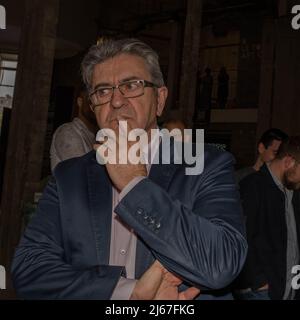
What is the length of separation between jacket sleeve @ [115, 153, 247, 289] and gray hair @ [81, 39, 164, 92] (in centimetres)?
49

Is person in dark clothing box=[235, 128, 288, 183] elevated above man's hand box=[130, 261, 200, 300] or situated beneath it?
elevated above

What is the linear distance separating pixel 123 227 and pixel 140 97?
43 centimetres

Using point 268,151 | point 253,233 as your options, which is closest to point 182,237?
point 253,233

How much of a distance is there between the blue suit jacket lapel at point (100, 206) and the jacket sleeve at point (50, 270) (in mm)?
74

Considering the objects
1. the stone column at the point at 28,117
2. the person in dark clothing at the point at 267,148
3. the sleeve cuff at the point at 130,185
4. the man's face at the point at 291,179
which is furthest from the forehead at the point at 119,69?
the person in dark clothing at the point at 267,148

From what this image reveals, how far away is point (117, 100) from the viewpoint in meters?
1.64

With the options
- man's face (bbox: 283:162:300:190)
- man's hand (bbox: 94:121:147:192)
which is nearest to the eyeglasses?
man's hand (bbox: 94:121:147:192)

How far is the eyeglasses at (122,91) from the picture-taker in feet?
5.43

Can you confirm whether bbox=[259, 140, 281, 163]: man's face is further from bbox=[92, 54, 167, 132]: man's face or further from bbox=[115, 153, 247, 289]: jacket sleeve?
bbox=[115, 153, 247, 289]: jacket sleeve

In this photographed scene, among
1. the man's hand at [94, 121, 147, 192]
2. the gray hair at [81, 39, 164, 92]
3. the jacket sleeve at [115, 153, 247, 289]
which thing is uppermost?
the gray hair at [81, 39, 164, 92]

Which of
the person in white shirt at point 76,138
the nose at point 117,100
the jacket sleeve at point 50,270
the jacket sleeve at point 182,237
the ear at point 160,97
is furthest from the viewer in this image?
the person in white shirt at point 76,138

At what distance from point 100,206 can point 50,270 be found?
25 centimetres

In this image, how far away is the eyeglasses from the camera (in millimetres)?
1654

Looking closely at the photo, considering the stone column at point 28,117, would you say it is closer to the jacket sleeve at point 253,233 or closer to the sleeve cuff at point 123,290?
the jacket sleeve at point 253,233
